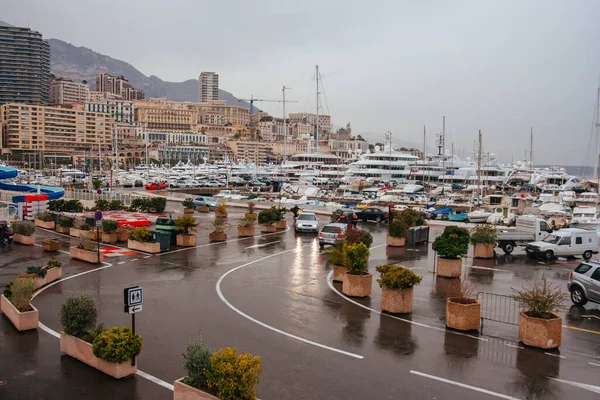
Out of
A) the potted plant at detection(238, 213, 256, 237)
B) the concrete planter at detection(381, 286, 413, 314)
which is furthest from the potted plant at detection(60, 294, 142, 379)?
the potted plant at detection(238, 213, 256, 237)

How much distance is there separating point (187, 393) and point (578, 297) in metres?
13.0

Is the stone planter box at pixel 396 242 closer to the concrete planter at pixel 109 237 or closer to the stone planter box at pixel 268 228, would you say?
the stone planter box at pixel 268 228

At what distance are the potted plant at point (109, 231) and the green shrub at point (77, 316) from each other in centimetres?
1545

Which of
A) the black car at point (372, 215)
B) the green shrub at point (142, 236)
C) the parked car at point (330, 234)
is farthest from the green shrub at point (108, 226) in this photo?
the black car at point (372, 215)

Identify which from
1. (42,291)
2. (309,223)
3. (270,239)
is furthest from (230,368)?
(309,223)

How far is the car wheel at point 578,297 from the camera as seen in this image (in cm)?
Answer: 1547

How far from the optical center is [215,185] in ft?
306

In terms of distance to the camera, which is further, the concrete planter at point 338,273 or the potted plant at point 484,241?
the potted plant at point 484,241

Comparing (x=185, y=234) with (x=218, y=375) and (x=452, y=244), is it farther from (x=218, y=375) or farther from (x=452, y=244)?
(x=218, y=375)

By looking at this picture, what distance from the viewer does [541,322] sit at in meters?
11.6

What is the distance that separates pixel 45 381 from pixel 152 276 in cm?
916

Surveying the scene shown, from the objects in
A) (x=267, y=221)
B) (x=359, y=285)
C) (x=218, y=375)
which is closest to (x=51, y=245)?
(x=267, y=221)

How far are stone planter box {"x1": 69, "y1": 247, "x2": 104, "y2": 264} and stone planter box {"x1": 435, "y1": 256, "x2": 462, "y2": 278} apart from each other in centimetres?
1412

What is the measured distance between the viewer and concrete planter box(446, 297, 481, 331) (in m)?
12.8
